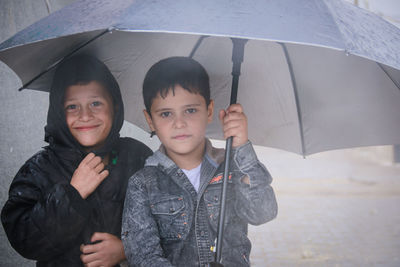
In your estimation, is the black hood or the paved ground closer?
the black hood

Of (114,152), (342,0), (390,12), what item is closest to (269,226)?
(390,12)

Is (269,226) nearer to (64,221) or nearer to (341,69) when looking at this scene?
(341,69)

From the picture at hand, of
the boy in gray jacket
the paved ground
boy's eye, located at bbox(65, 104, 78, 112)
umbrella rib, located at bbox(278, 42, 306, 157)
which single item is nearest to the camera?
the boy in gray jacket

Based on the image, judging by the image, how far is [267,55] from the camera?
2.63 meters

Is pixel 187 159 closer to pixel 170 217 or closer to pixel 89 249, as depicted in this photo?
pixel 170 217

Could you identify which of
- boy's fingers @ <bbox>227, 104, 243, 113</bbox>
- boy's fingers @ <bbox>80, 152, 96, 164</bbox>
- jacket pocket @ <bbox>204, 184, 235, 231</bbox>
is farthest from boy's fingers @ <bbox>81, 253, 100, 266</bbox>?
boy's fingers @ <bbox>227, 104, 243, 113</bbox>

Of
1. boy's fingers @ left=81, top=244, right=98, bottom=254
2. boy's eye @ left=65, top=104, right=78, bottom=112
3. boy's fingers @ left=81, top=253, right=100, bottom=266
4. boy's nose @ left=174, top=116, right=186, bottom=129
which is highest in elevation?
boy's eye @ left=65, top=104, right=78, bottom=112

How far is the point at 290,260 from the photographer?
5.30 metres

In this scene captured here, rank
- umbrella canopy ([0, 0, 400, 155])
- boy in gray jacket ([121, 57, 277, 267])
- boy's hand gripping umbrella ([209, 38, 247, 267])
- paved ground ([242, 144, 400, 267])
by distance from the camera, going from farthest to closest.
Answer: paved ground ([242, 144, 400, 267]) < boy in gray jacket ([121, 57, 277, 267]) < boy's hand gripping umbrella ([209, 38, 247, 267]) < umbrella canopy ([0, 0, 400, 155])

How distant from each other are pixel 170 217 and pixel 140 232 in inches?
6.8

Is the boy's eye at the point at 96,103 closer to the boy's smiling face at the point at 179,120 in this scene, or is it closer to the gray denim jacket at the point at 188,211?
the boy's smiling face at the point at 179,120

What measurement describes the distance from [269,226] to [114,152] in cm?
462

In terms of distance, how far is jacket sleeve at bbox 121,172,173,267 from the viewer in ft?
6.91

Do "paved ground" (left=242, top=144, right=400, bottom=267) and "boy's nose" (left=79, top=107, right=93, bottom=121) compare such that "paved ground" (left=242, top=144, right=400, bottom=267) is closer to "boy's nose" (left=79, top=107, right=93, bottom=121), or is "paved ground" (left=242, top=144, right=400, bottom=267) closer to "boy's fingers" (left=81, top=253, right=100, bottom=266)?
"boy's fingers" (left=81, top=253, right=100, bottom=266)
